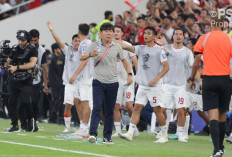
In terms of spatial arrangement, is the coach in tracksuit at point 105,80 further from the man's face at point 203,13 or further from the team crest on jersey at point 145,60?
the man's face at point 203,13

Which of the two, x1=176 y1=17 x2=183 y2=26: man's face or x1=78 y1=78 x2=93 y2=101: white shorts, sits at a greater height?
x1=176 y1=17 x2=183 y2=26: man's face

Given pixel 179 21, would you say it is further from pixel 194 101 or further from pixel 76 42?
pixel 194 101

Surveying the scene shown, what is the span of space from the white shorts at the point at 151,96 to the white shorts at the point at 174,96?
0.67m

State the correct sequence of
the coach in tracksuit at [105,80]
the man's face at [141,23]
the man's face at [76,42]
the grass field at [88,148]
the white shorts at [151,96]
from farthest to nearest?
the man's face at [141,23]
the man's face at [76,42]
the white shorts at [151,96]
the coach in tracksuit at [105,80]
the grass field at [88,148]

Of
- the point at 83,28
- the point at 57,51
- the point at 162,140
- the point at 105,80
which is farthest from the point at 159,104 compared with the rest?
the point at 57,51

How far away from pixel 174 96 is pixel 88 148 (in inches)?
154

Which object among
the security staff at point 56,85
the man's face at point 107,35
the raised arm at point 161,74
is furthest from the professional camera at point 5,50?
the security staff at point 56,85

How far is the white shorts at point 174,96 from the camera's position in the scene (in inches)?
612

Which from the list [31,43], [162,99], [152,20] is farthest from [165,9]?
[162,99]

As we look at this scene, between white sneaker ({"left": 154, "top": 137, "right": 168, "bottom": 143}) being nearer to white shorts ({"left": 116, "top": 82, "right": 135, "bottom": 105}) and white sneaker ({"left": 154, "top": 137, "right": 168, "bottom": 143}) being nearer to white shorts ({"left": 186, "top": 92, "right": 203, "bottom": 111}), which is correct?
white shorts ({"left": 186, "top": 92, "right": 203, "bottom": 111})

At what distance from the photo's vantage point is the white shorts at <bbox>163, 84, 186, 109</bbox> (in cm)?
1555

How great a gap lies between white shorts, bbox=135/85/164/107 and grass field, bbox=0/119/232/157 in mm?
822

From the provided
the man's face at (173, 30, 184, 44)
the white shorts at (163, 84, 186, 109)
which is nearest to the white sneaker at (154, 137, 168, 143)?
the white shorts at (163, 84, 186, 109)

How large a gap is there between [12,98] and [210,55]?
6.08m
